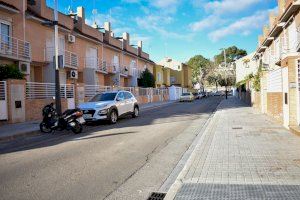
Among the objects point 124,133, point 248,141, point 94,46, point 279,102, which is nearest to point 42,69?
point 94,46

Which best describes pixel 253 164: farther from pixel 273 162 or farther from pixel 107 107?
pixel 107 107

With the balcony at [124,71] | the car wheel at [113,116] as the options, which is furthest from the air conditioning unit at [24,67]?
the balcony at [124,71]

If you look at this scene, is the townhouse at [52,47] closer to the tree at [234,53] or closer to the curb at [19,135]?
the curb at [19,135]

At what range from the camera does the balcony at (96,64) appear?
35.1 meters

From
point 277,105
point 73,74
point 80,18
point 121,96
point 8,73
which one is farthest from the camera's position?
point 80,18

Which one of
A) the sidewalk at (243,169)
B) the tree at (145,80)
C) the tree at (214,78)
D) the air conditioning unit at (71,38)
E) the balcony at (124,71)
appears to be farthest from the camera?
the tree at (214,78)

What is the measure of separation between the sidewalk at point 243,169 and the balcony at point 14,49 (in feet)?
52.7

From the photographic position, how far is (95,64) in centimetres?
3600

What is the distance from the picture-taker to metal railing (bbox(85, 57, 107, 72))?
115 ft

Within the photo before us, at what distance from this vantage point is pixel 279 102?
46.7 feet

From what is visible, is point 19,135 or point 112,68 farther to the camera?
→ point 112,68

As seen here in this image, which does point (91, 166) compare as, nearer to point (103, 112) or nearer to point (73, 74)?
point (103, 112)

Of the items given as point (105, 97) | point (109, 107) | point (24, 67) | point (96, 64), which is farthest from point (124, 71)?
point (109, 107)

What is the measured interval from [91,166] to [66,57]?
77.3 feet
